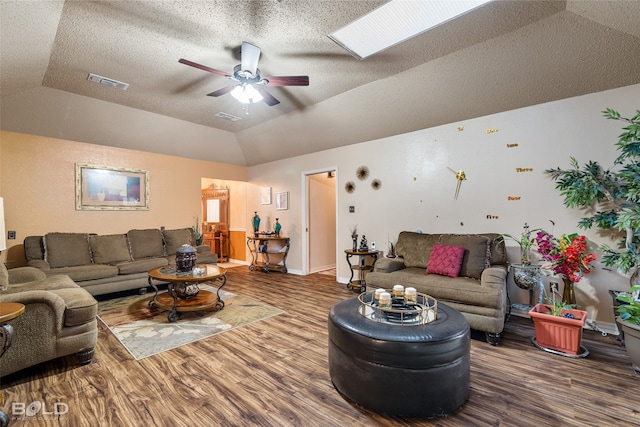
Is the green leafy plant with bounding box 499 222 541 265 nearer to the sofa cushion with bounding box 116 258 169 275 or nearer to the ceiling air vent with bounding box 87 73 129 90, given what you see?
the sofa cushion with bounding box 116 258 169 275

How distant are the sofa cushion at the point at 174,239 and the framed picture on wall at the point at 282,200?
1.99 metres

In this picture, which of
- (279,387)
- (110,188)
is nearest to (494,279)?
(279,387)

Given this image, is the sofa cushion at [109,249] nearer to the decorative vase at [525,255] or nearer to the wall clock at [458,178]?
the wall clock at [458,178]

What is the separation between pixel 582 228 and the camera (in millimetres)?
3072

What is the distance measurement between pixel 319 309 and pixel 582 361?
8.62 ft

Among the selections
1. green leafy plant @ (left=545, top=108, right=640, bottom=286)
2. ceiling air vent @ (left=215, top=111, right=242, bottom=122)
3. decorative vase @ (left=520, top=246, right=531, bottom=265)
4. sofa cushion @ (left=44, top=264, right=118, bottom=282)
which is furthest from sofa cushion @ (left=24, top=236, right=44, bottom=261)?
green leafy plant @ (left=545, top=108, right=640, bottom=286)

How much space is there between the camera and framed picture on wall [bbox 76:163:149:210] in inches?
187

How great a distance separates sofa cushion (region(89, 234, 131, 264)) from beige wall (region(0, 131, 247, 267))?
15.8 inches

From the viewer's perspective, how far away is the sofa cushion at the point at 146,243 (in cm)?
494

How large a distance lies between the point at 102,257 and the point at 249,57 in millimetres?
3978

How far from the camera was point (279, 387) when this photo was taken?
2.03m

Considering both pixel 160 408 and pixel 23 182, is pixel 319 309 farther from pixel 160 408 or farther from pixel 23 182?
pixel 23 182

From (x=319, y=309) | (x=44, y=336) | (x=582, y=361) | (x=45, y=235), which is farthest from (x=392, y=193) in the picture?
(x=45, y=235)

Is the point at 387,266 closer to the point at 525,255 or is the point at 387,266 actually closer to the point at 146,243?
the point at 525,255
